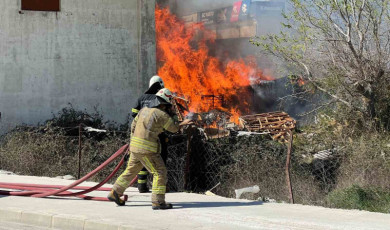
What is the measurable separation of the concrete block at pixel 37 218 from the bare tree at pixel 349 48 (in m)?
7.97

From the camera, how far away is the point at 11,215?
27.5ft

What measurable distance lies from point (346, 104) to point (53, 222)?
8689 millimetres

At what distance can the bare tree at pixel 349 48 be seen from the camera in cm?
1352

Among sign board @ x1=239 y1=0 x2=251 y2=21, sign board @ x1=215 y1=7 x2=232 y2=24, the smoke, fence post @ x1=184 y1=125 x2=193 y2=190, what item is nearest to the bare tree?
fence post @ x1=184 y1=125 x2=193 y2=190

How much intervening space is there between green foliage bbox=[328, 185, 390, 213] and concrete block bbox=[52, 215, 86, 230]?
168 inches

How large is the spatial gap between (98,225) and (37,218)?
117cm

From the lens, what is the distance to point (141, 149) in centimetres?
814

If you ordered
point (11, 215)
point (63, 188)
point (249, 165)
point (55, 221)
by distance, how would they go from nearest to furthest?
point (55, 221)
point (11, 215)
point (63, 188)
point (249, 165)

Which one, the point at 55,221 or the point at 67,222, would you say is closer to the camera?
the point at 67,222

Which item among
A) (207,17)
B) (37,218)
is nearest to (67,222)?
(37,218)

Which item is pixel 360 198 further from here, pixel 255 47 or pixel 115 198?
pixel 255 47

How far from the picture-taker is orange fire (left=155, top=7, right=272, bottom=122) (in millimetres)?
25047

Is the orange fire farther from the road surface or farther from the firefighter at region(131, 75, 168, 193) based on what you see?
the road surface

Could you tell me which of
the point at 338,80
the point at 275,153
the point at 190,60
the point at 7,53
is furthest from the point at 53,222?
the point at 190,60
